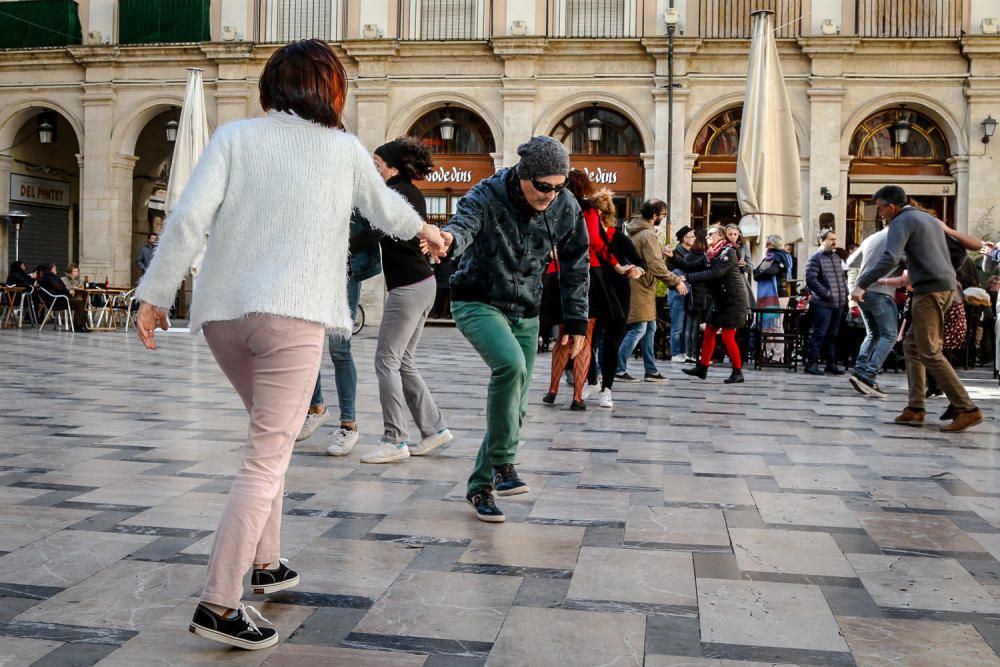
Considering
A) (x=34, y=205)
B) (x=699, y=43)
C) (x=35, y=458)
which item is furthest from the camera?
(x=34, y=205)

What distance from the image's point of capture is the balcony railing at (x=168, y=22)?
2620 centimetres

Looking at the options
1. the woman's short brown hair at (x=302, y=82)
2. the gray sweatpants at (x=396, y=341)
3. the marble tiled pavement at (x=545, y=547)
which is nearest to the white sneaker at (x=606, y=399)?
the marble tiled pavement at (x=545, y=547)

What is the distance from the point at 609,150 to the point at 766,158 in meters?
10.4

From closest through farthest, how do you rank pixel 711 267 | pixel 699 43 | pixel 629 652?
1. pixel 629 652
2. pixel 711 267
3. pixel 699 43

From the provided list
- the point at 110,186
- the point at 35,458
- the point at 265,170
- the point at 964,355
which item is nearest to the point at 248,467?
the point at 265,170

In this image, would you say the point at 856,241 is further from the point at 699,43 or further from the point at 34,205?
the point at 34,205

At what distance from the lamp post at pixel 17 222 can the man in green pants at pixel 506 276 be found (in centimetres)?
2402

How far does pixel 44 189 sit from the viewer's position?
29422 millimetres

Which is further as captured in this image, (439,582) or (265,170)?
(439,582)

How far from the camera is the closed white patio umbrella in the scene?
47.7ft

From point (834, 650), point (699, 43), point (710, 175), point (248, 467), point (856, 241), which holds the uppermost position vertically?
point (699, 43)

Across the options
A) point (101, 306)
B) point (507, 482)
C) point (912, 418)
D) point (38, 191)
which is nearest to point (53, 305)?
point (101, 306)

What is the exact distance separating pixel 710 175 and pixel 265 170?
22.0 meters

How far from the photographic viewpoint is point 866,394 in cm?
1079
